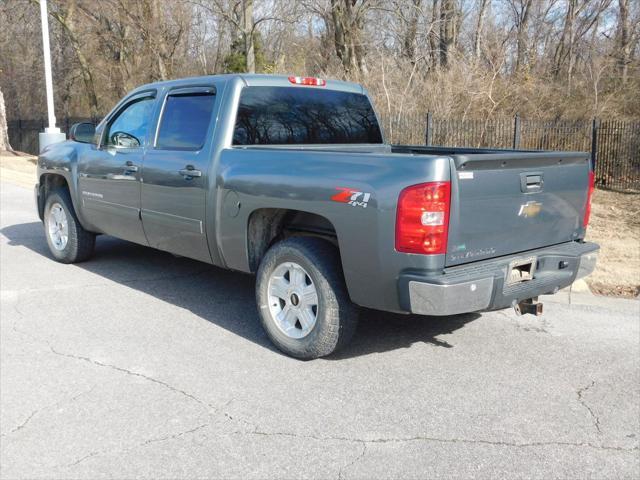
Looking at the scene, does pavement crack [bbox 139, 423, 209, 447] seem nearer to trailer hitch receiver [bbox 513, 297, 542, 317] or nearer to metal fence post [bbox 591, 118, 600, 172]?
trailer hitch receiver [bbox 513, 297, 542, 317]

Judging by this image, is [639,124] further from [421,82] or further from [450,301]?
[450,301]

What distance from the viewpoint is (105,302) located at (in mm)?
6188

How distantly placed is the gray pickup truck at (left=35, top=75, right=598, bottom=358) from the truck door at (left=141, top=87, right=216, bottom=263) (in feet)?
0.05

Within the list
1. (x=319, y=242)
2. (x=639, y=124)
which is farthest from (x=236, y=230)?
(x=639, y=124)

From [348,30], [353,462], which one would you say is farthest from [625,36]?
[353,462]

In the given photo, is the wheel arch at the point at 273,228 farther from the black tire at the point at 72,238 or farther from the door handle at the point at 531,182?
the black tire at the point at 72,238

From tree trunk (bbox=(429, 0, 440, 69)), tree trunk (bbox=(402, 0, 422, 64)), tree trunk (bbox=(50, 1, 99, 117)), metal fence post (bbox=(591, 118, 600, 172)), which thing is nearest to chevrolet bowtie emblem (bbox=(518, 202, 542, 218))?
metal fence post (bbox=(591, 118, 600, 172))

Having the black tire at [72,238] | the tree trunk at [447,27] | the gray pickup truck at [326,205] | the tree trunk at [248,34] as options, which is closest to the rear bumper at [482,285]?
the gray pickup truck at [326,205]

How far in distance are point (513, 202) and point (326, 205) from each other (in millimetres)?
1209

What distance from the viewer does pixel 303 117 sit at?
5836 mm

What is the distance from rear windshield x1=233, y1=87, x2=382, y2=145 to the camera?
5461mm

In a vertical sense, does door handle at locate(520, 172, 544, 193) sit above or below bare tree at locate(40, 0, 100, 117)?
below

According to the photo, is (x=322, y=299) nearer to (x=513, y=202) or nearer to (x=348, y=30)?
(x=513, y=202)

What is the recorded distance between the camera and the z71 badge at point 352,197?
164 inches
